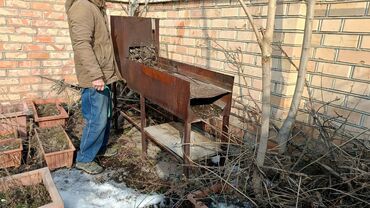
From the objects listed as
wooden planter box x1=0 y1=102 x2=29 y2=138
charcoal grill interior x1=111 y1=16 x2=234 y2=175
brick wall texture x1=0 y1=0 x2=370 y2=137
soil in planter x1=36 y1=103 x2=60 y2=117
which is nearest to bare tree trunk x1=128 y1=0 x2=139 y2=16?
brick wall texture x1=0 y1=0 x2=370 y2=137

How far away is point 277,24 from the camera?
2.69 metres

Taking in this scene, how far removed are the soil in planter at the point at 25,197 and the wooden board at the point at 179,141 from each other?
123 cm

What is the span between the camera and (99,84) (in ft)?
9.46

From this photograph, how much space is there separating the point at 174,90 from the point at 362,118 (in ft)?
5.27

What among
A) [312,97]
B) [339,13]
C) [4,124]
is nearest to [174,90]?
[312,97]

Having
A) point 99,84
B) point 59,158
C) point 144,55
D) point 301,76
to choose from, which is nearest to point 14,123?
point 59,158

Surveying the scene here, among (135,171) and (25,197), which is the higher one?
(25,197)

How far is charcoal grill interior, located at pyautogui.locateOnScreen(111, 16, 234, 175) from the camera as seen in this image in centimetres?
248

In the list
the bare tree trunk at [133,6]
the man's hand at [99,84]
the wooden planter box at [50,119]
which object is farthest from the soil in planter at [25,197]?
the bare tree trunk at [133,6]

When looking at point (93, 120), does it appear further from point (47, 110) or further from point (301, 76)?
point (301, 76)

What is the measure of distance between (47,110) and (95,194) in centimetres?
199

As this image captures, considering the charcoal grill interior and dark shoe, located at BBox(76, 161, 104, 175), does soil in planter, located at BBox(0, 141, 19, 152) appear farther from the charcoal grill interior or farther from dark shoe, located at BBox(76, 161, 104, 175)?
the charcoal grill interior

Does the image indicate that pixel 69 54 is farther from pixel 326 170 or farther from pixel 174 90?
pixel 326 170

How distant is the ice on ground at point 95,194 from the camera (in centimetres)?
264
